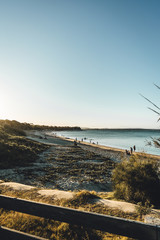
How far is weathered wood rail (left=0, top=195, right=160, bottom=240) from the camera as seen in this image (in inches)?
84.0

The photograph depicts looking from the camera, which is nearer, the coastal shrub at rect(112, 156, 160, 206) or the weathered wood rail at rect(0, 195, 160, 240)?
the weathered wood rail at rect(0, 195, 160, 240)

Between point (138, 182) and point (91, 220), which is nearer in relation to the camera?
point (91, 220)

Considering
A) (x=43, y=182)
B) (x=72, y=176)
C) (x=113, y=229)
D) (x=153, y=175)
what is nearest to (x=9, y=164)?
(x=43, y=182)

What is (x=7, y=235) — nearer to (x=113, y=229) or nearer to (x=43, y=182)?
(x=113, y=229)

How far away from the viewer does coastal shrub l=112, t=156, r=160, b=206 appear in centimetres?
614

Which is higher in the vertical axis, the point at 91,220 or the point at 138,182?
the point at 91,220

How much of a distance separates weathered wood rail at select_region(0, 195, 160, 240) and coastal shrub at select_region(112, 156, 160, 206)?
14.3 feet

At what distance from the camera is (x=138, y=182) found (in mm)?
6516

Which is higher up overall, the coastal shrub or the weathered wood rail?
the weathered wood rail

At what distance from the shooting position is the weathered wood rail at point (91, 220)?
7.00ft

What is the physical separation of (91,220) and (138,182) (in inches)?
191

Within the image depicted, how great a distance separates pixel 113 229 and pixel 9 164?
15.3m

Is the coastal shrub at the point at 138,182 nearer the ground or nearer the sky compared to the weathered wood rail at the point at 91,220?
nearer the ground

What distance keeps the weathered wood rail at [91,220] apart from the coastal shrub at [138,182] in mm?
4360
